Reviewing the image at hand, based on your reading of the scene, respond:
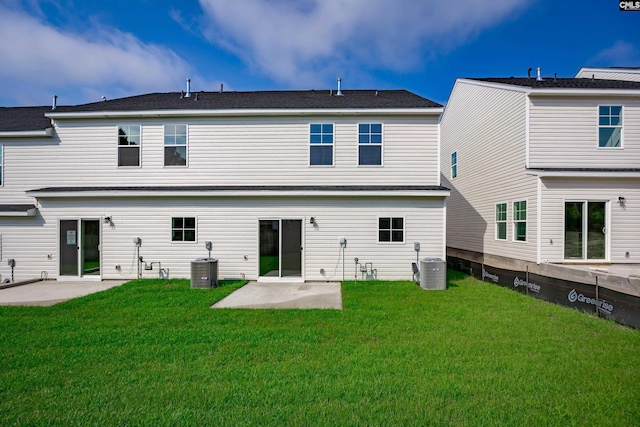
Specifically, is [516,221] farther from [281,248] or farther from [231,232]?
[231,232]

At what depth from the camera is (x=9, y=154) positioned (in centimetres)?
1091

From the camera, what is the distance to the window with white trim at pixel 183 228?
1046 centimetres

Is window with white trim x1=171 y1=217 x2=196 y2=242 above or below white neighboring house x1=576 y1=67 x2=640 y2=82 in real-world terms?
below

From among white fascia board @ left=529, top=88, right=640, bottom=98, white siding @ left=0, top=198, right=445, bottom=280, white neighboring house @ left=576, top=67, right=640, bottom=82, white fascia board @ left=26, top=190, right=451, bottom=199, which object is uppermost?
white neighboring house @ left=576, top=67, right=640, bottom=82

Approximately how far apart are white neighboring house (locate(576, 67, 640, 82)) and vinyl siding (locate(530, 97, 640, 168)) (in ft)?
12.2

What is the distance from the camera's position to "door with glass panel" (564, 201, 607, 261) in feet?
32.4

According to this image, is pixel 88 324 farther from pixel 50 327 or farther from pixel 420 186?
pixel 420 186

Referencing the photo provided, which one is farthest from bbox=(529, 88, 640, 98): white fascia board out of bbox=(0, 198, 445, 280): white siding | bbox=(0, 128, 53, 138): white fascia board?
bbox=(0, 128, 53, 138): white fascia board

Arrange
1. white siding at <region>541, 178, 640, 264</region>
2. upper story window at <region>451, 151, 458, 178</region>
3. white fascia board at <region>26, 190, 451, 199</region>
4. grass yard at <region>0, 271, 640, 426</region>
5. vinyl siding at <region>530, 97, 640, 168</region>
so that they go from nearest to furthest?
grass yard at <region>0, 271, 640, 426</region>, white siding at <region>541, 178, 640, 264</region>, white fascia board at <region>26, 190, 451, 199</region>, vinyl siding at <region>530, 97, 640, 168</region>, upper story window at <region>451, 151, 458, 178</region>

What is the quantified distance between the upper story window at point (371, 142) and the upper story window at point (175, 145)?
584cm

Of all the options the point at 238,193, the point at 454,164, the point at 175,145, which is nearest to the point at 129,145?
the point at 175,145

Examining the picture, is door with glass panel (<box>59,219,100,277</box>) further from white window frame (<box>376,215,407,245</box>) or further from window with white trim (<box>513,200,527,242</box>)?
window with white trim (<box>513,200,527,242</box>)

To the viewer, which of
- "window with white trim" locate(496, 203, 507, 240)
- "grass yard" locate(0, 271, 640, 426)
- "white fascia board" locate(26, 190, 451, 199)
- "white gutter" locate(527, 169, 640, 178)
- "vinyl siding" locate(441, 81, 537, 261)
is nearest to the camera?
"grass yard" locate(0, 271, 640, 426)

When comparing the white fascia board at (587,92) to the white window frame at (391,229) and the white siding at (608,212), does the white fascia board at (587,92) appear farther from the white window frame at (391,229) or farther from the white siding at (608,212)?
the white window frame at (391,229)
